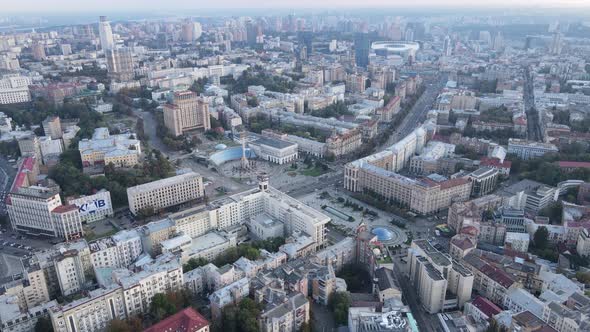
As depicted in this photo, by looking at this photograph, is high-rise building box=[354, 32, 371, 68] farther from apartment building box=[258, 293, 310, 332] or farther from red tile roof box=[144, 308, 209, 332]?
red tile roof box=[144, 308, 209, 332]

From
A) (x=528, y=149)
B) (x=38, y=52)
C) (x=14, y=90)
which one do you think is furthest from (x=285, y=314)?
(x=38, y=52)

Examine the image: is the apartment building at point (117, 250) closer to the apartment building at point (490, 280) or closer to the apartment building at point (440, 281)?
the apartment building at point (440, 281)

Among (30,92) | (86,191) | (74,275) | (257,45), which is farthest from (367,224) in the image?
(257,45)

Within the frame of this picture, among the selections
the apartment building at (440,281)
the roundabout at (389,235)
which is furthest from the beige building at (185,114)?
the apartment building at (440,281)

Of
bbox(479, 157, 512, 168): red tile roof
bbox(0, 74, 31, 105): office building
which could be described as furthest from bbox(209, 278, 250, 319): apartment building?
bbox(0, 74, 31, 105): office building

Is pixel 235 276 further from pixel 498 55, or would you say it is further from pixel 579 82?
pixel 498 55

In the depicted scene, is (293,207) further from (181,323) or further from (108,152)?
(108,152)
